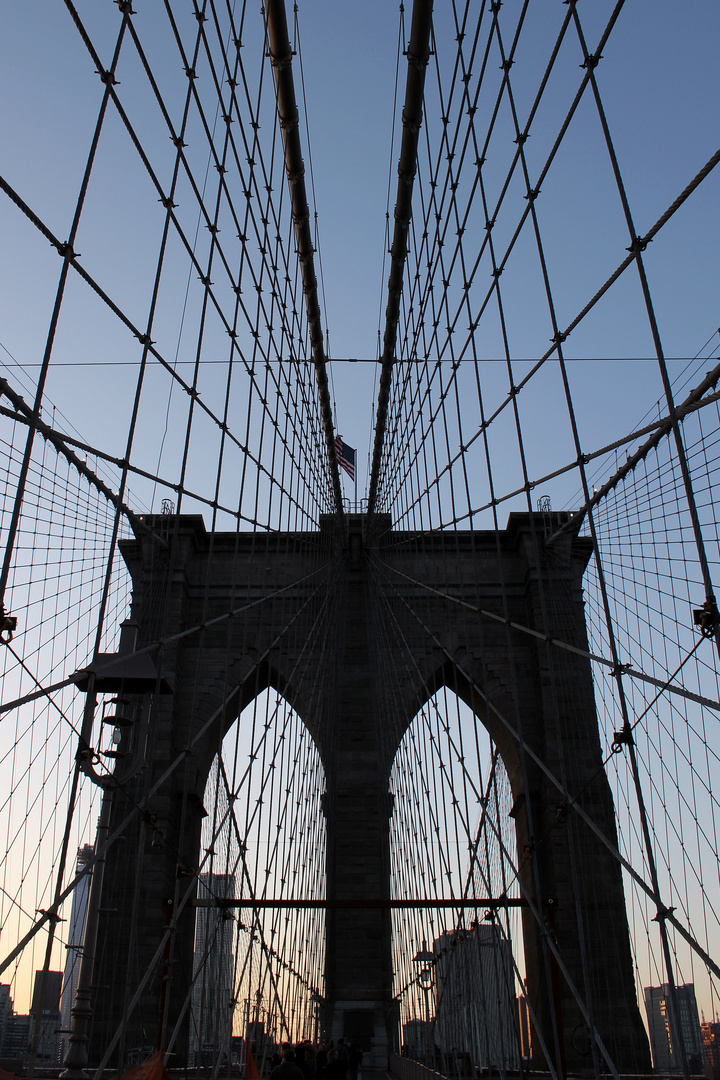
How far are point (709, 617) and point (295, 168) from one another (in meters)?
7.72

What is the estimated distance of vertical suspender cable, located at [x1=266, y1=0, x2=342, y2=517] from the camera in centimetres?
739

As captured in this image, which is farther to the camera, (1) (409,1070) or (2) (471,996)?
(1) (409,1070)

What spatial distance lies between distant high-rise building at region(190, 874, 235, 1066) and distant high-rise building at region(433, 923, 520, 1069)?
2191mm

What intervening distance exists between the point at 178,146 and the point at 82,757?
4296 millimetres

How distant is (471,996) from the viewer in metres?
9.21

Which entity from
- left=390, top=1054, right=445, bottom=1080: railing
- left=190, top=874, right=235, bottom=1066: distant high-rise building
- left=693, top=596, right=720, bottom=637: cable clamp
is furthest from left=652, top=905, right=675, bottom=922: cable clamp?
left=390, top=1054, right=445, bottom=1080: railing

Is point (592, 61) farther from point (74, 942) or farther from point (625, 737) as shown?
point (74, 942)

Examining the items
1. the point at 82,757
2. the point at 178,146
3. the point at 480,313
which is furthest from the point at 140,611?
the point at 82,757

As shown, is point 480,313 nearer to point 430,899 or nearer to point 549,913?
point 549,913

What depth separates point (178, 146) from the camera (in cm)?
628

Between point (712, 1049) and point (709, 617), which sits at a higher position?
point (709, 617)

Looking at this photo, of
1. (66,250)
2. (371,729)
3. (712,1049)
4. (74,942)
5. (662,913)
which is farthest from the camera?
(371,729)

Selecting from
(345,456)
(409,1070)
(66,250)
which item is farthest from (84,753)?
(345,456)

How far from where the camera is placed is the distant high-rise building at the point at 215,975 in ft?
24.8
